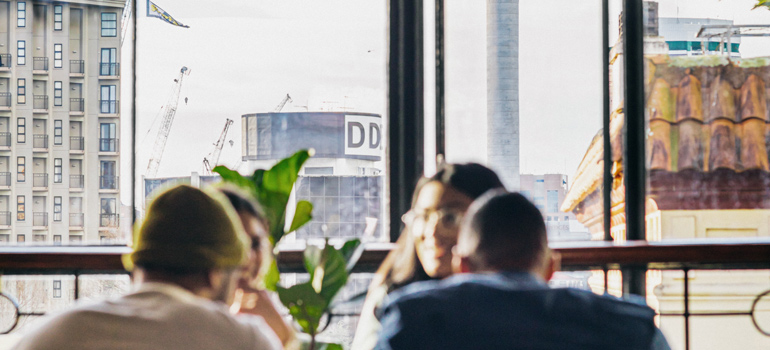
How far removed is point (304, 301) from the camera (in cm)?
175

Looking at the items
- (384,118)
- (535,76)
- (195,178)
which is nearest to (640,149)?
(535,76)

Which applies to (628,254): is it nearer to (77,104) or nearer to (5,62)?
(77,104)

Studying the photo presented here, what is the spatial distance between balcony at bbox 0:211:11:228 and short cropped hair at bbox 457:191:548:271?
239 cm

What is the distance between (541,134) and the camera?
10.4ft

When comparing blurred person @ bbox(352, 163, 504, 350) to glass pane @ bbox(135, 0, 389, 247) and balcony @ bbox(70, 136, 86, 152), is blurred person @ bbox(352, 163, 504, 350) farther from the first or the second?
balcony @ bbox(70, 136, 86, 152)

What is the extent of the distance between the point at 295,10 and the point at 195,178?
2.99 ft

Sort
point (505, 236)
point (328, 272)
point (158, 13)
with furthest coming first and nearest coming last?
1. point (158, 13)
2. point (328, 272)
3. point (505, 236)

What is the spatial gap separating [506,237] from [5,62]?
259 centimetres

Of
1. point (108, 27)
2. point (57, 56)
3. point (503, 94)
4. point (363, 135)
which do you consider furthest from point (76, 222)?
point (503, 94)

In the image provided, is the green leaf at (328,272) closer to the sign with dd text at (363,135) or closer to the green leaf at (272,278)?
the green leaf at (272,278)

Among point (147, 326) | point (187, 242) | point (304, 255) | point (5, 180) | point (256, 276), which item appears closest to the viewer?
point (147, 326)

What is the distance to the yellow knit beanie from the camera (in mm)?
1160

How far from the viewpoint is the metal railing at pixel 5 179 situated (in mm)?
2920

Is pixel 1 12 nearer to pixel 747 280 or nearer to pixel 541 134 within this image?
pixel 541 134
